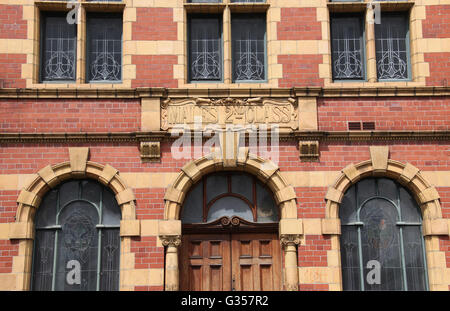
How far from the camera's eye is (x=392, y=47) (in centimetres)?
1487

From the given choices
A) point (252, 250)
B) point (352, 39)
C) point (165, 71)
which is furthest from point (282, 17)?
point (252, 250)

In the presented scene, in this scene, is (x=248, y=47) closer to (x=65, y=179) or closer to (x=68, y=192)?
(x=65, y=179)

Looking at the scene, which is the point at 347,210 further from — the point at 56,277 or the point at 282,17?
the point at 56,277

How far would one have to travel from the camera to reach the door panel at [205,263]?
13.8 m

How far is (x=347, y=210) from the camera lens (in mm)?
14062

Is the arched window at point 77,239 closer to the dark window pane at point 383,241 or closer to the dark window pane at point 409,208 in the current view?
the dark window pane at point 383,241

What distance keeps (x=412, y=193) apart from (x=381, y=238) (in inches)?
43.3

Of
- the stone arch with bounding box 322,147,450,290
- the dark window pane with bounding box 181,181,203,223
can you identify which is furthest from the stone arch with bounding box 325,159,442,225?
the dark window pane with bounding box 181,181,203,223

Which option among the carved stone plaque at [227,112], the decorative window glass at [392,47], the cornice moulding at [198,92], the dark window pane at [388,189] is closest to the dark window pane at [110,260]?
the carved stone plaque at [227,112]

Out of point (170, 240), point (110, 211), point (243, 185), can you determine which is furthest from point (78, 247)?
point (243, 185)

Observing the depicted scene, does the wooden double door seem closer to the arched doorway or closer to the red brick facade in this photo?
the arched doorway

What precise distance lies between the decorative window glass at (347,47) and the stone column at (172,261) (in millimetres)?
4667

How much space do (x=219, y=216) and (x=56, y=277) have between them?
3.33 meters

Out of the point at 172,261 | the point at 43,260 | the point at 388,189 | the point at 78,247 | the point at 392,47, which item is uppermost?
the point at 392,47
